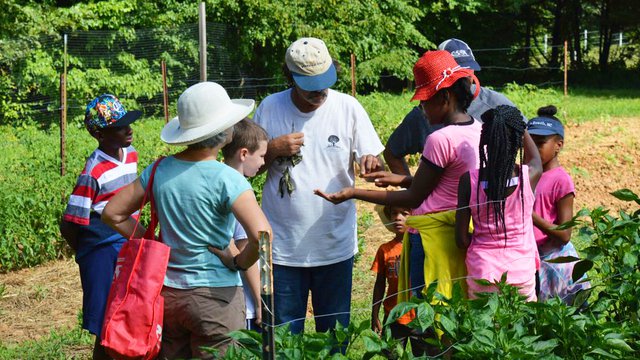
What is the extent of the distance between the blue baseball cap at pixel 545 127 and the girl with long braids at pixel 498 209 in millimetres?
1069

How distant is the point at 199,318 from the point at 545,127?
243 cm

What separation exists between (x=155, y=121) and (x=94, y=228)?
11897mm

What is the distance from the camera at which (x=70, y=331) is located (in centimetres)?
655

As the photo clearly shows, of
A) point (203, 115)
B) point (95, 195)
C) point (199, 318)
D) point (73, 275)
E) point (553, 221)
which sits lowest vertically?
point (73, 275)

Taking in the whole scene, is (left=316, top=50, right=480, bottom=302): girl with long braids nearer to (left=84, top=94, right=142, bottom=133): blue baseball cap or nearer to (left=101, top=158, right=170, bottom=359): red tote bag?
(left=101, top=158, right=170, bottom=359): red tote bag

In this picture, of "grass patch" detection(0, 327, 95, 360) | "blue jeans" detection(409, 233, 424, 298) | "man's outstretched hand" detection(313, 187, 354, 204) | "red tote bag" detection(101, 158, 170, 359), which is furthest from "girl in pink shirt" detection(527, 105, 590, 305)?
"grass patch" detection(0, 327, 95, 360)

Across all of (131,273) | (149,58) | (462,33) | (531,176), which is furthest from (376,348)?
(462,33)

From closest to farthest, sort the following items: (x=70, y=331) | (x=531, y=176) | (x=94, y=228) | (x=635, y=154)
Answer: (x=531, y=176), (x=94, y=228), (x=70, y=331), (x=635, y=154)

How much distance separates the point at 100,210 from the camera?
16.0ft

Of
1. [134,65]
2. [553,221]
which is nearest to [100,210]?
[553,221]

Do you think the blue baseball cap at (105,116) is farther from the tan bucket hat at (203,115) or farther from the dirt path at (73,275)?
the dirt path at (73,275)

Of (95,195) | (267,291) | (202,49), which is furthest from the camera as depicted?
(202,49)

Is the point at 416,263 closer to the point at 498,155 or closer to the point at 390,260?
the point at 498,155

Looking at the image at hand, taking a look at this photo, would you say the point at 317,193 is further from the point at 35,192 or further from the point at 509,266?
the point at 35,192
